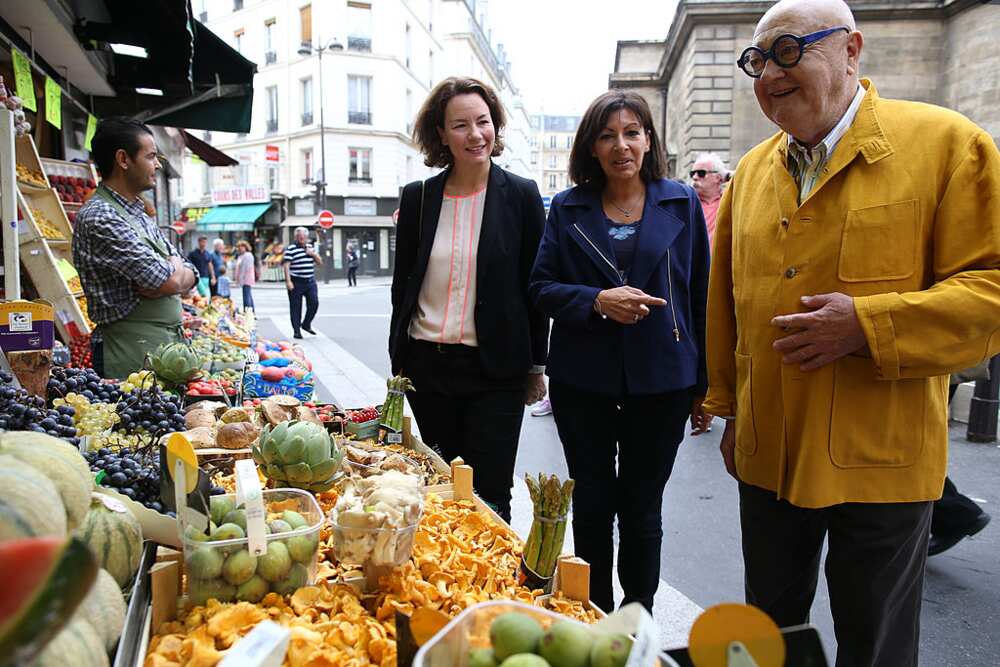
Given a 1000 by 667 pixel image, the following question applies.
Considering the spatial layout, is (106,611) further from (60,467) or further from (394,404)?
(394,404)

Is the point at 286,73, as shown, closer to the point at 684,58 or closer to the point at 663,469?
the point at 684,58

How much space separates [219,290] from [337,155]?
795 inches

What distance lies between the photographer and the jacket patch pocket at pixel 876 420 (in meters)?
1.61

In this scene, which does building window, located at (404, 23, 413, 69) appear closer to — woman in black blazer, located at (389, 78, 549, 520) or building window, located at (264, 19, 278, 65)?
building window, located at (264, 19, 278, 65)

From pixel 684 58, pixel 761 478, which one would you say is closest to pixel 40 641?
pixel 761 478

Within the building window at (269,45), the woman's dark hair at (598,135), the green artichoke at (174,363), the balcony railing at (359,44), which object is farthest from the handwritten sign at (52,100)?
the building window at (269,45)

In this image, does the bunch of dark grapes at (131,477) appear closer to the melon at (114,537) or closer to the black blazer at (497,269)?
the melon at (114,537)

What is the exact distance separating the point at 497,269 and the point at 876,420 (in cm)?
150

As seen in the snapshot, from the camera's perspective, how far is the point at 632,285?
7.95 ft

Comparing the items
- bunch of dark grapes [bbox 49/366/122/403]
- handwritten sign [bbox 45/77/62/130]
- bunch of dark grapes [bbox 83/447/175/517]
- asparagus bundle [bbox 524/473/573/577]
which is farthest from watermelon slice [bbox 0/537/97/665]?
handwritten sign [bbox 45/77/62/130]

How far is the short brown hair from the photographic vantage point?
9.00 ft

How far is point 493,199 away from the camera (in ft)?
9.06

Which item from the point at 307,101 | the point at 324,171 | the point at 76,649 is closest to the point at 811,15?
the point at 76,649

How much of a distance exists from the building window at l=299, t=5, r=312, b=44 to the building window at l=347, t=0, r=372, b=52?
1.99 meters
